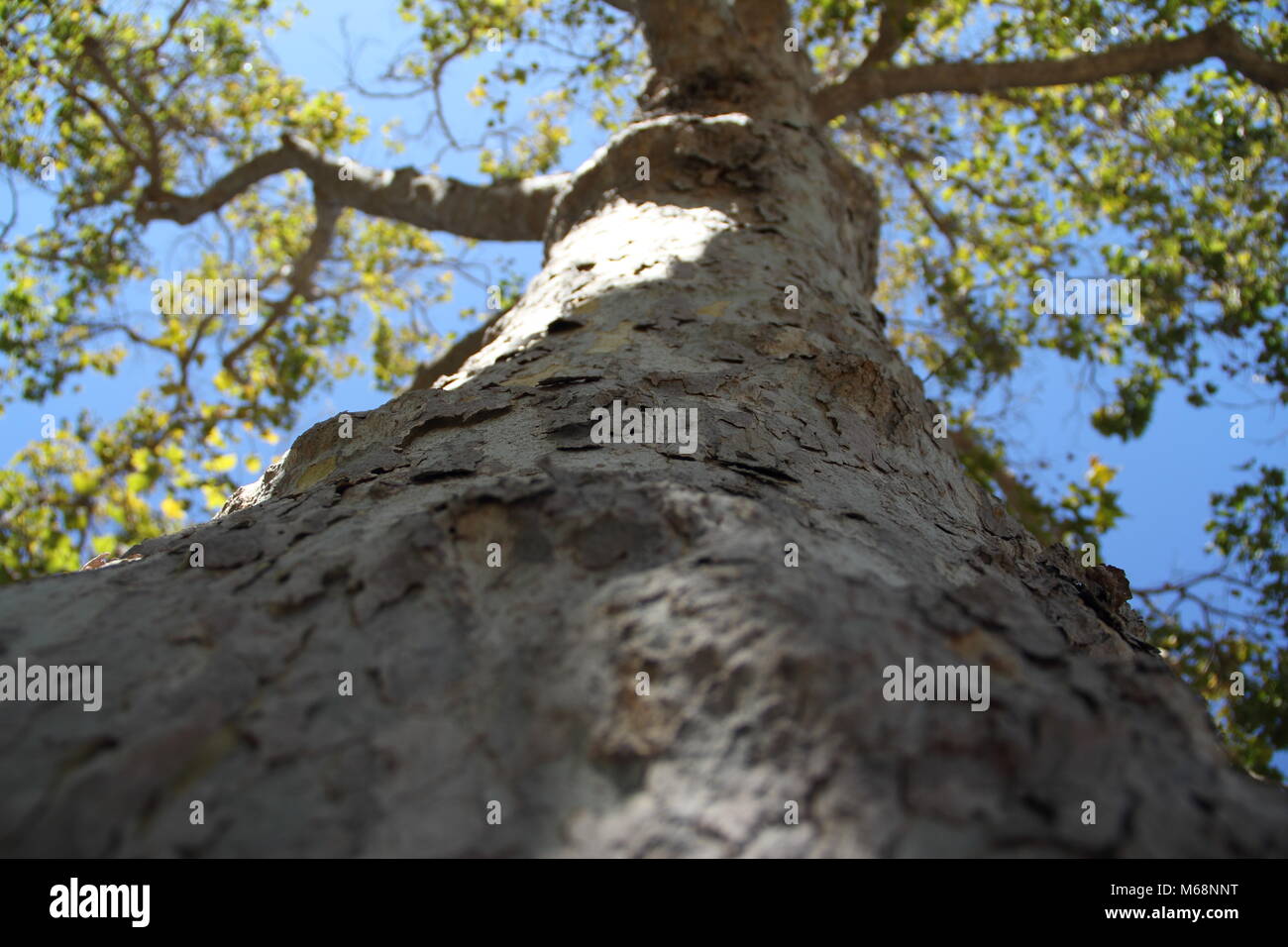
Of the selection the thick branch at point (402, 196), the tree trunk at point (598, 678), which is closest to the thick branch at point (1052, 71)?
the thick branch at point (402, 196)

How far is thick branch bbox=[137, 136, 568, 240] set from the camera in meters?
5.20

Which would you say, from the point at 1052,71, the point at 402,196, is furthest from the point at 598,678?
the point at 1052,71

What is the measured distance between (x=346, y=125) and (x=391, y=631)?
714 cm

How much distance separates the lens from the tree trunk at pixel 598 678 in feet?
2.73

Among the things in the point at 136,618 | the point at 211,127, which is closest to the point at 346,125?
the point at 211,127

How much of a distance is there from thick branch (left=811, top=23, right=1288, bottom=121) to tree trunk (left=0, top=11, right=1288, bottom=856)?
187 inches

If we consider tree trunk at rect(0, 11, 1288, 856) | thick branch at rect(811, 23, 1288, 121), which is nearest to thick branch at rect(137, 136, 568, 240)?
thick branch at rect(811, 23, 1288, 121)

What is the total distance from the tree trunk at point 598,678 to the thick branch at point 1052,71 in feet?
15.6

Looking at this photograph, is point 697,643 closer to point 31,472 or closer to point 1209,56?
point 1209,56

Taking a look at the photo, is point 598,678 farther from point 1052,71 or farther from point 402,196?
point 1052,71

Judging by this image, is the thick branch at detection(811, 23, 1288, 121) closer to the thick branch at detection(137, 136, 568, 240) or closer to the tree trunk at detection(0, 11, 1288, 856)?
the thick branch at detection(137, 136, 568, 240)

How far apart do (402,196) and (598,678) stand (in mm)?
5258

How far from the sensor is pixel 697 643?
995mm
